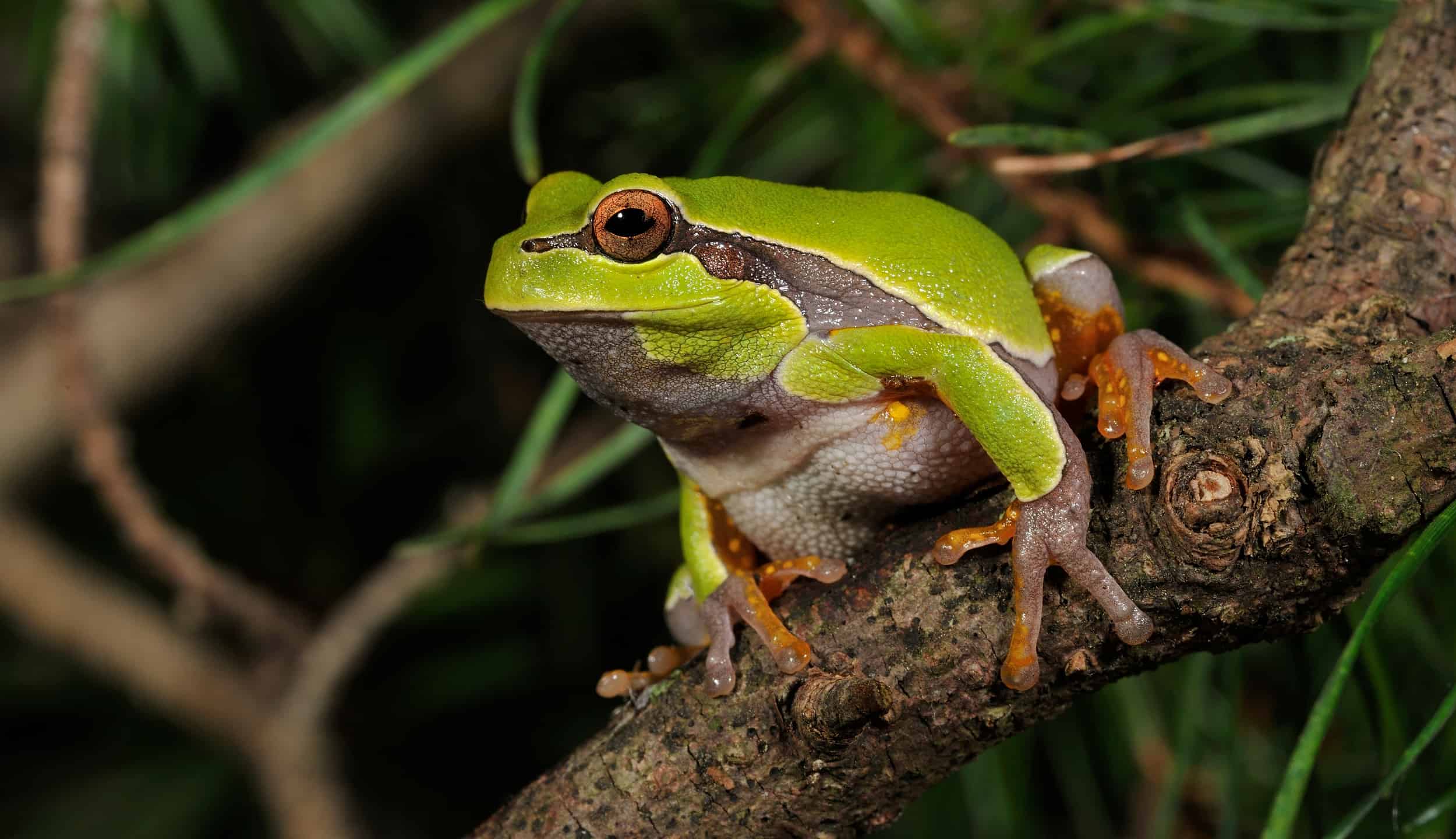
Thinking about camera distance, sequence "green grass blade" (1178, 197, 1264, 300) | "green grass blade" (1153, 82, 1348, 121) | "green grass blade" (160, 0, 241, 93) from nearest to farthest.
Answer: "green grass blade" (1178, 197, 1264, 300)
"green grass blade" (1153, 82, 1348, 121)
"green grass blade" (160, 0, 241, 93)

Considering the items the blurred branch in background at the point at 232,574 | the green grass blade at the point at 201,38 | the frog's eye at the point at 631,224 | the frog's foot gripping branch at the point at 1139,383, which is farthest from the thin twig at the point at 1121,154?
the green grass blade at the point at 201,38

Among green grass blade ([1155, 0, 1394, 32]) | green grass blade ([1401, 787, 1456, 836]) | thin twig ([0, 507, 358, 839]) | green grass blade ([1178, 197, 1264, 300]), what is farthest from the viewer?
thin twig ([0, 507, 358, 839])

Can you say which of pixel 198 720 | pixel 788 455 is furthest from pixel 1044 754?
pixel 198 720

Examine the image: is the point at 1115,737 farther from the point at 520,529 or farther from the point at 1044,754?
the point at 520,529

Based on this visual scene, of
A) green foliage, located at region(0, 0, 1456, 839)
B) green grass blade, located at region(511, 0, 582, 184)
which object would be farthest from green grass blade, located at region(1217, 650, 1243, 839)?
green grass blade, located at region(511, 0, 582, 184)

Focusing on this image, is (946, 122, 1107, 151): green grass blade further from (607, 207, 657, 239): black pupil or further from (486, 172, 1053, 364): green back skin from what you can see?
(607, 207, 657, 239): black pupil

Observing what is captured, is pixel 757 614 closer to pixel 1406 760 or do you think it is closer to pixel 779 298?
pixel 779 298

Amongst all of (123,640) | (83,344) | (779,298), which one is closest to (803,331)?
(779,298)
